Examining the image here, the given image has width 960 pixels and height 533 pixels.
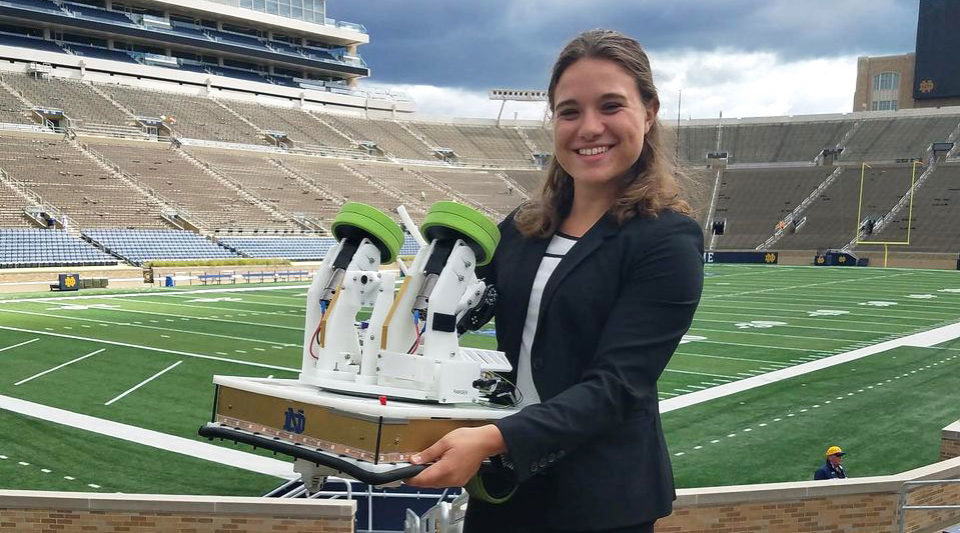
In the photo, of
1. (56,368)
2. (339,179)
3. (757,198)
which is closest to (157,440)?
(56,368)

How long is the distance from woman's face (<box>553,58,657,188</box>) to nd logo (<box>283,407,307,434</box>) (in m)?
0.84

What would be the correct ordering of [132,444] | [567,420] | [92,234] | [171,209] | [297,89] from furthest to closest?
1. [297,89]
2. [171,209]
3. [92,234]
4. [132,444]
5. [567,420]

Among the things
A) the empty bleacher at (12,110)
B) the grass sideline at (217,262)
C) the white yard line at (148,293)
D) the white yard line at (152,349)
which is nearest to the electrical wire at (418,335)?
the white yard line at (152,349)

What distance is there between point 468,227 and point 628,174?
397mm

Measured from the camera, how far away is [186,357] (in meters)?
14.5

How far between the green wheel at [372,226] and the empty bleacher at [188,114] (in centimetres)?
5128

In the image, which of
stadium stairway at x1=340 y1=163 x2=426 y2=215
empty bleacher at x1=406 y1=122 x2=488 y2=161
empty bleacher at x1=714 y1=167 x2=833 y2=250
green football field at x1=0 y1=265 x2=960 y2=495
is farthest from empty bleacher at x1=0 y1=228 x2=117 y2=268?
empty bleacher at x1=714 y1=167 x2=833 y2=250

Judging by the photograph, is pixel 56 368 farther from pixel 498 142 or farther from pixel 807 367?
pixel 498 142

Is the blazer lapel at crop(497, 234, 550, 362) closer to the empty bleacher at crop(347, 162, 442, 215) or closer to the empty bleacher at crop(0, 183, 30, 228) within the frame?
the empty bleacher at crop(0, 183, 30, 228)

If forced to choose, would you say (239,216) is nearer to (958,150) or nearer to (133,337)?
(133,337)

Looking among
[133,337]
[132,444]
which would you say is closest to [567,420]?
[132,444]

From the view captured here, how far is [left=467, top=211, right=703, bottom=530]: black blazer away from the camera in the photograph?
169 cm

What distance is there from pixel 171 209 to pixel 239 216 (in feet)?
10.9

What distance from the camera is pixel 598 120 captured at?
1834 millimetres
